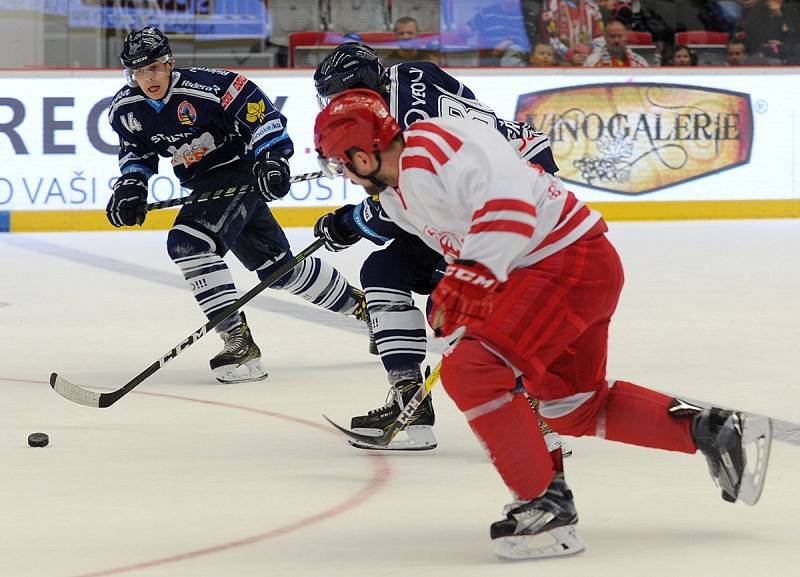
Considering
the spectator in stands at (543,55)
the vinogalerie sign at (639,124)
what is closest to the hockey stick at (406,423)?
the vinogalerie sign at (639,124)

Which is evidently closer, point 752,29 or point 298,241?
point 298,241

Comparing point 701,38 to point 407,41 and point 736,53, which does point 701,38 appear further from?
point 407,41

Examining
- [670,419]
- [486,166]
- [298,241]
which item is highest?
[486,166]

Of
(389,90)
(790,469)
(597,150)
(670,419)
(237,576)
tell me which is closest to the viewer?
(237,576)

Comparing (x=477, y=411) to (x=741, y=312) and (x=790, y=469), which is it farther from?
(x=741, y=312)

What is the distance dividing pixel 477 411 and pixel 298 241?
5895mm

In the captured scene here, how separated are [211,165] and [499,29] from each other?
5.51 meters

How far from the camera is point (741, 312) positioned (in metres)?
5.37

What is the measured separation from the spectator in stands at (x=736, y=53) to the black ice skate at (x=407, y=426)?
7122mm

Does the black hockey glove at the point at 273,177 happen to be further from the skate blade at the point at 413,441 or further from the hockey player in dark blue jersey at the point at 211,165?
the skate blade at the point at 413,441

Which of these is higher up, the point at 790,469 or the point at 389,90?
the point at 389,90

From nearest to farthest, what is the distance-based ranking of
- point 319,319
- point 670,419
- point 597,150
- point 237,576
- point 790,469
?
point 237,576 → point 670,419 → point 790,469 → point 319,319 → point 597,150

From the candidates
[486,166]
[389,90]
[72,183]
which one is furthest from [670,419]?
[72,183]

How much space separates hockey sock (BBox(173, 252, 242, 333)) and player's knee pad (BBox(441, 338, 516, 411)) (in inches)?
78.4
